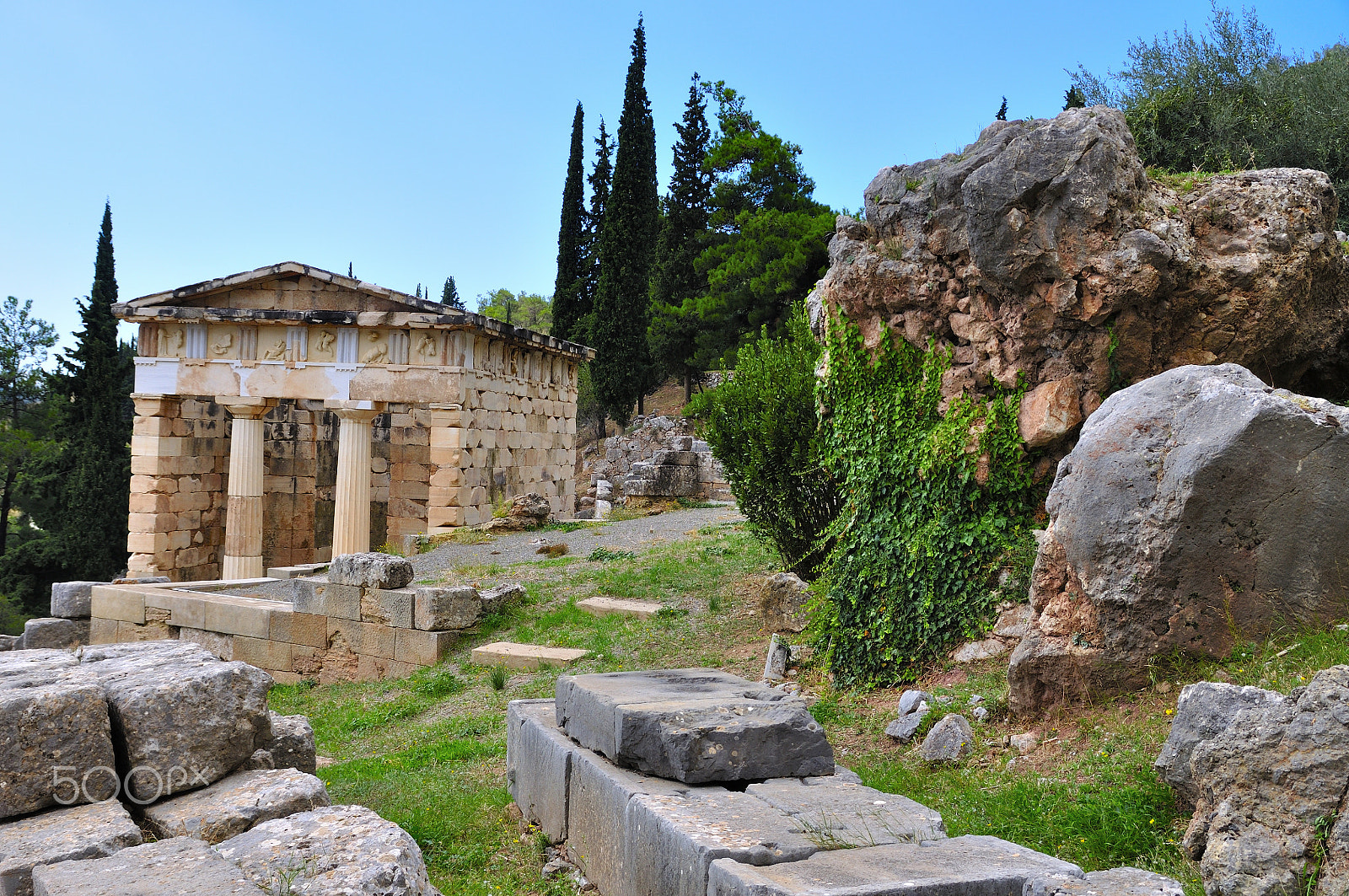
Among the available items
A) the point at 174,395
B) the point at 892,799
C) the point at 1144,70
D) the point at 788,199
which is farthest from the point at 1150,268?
the point at 788,199

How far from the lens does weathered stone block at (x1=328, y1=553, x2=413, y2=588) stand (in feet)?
36.8

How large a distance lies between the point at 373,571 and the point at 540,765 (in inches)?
259

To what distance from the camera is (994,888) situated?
3.07 metres

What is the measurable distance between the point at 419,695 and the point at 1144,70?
1679 centimetres

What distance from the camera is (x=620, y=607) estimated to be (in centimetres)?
1101

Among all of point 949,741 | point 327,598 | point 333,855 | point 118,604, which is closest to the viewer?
point 333,855

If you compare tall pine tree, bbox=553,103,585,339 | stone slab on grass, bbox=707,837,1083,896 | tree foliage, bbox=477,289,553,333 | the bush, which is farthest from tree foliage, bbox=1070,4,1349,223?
tree foliage, bbox=477,289,553,333

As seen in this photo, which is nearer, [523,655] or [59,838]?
[59,838]

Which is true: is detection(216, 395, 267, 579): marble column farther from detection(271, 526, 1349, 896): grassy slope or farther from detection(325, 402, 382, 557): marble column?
detection(271, 526, 1349, 896): grassy slope

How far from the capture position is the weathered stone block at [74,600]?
1340 cm

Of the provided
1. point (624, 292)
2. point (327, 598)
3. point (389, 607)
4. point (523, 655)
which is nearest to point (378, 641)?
point (389, 607)

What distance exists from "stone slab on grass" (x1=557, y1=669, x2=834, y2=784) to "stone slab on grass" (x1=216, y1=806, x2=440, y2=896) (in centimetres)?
109

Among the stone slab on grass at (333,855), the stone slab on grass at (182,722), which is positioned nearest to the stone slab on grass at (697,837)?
the stone slab on grass at (333,855)

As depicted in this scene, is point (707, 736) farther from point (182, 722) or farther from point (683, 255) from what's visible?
point (683, 255)
